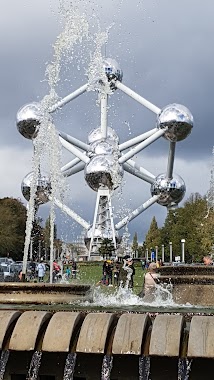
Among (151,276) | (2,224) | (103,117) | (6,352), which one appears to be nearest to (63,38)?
(151,276)

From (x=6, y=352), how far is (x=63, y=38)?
59.8 feet

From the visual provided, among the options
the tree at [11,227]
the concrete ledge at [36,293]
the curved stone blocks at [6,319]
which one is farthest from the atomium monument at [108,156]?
the curved stone blocks at [6,319]

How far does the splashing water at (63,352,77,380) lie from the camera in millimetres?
4729

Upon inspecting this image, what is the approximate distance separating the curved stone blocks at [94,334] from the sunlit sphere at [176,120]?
117ft

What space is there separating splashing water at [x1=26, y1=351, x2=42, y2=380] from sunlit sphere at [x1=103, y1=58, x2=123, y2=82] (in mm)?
37309

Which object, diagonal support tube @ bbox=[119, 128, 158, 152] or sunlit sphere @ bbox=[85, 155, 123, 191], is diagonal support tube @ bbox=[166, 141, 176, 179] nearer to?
diagonal support tube @ bbox=[119, 128, 158, 152]

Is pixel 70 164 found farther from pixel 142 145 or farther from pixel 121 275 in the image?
pixel 121 275

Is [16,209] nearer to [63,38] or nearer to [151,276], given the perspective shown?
[63,38]

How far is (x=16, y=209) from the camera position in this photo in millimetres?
80500

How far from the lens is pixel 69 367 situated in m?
4.78

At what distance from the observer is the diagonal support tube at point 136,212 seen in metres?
46.3

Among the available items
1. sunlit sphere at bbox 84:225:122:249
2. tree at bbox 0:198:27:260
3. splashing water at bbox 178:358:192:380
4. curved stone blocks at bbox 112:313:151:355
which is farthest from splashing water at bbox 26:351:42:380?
tree at bbox 0:198:27:260

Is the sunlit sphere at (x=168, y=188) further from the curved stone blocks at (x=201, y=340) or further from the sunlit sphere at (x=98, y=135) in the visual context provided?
the curved stone blocks at (x=201, y=340)

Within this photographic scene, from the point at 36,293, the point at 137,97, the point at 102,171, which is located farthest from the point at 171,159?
the point at 36,293
